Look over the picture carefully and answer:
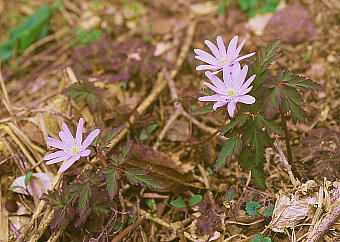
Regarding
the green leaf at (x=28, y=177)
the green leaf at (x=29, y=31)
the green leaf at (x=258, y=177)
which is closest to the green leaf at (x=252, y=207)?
the green leaf at (x=258, y=177)

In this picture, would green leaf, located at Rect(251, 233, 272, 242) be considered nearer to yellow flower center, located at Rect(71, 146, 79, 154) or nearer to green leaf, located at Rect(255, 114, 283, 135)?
green leaf, located at Rect(255, 114, 283, 135)

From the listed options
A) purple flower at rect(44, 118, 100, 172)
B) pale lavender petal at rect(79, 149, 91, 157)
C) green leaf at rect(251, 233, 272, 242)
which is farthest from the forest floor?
pale lavender petal at rect(79, 149, 91, 157)

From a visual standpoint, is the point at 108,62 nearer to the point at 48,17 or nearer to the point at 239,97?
the point at 48,17

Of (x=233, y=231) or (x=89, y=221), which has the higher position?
(x=89, y=221)

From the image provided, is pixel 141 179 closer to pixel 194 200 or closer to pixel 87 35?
pixel 194 200

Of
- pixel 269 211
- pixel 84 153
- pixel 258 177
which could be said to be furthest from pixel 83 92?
pixel 269 211

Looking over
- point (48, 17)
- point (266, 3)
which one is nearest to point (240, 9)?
point (266, 3)
